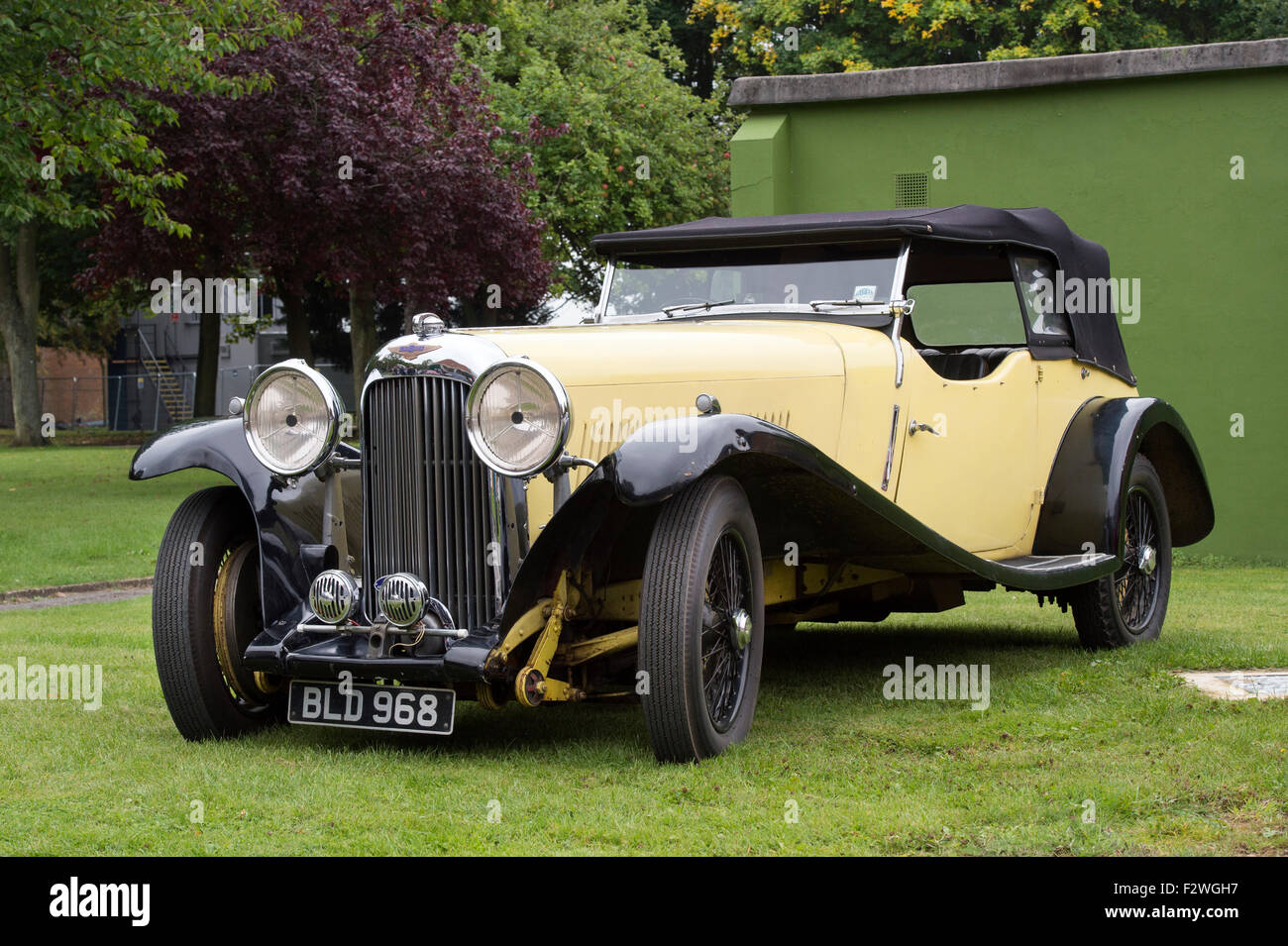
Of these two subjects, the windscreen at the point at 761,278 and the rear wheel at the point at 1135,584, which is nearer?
the windscreen at the point at 761,278

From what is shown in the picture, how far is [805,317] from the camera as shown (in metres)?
6.40

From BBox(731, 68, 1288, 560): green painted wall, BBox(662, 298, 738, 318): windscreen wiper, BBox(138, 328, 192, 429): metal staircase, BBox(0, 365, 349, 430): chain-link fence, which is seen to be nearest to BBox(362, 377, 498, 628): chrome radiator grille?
BBox(662, 298, 738, 318): windscreen wiper

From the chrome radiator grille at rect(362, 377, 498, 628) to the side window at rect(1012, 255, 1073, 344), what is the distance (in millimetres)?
3479

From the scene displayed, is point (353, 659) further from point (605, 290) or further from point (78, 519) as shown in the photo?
point (78, 519)

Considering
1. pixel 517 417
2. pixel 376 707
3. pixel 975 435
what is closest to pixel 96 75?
pixel 975 435

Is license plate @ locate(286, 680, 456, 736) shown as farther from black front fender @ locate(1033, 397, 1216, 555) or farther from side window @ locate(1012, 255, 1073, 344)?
side window @ locate(1012, 255, 1073, 344)

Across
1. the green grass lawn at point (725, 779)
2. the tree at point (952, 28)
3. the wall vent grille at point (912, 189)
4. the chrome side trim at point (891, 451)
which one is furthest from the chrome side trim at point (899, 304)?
the tree at point (952, 28)

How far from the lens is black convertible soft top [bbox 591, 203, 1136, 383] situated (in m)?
6.45

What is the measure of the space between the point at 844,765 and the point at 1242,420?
344 inches

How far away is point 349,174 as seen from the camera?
1825 cm

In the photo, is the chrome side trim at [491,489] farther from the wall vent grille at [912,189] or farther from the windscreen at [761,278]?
the wall vent grille at [912,189]

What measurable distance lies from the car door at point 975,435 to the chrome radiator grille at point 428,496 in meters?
2.03

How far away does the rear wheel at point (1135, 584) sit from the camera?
24.5 feet

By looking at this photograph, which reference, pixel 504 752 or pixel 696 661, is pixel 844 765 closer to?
pixel 696 661
